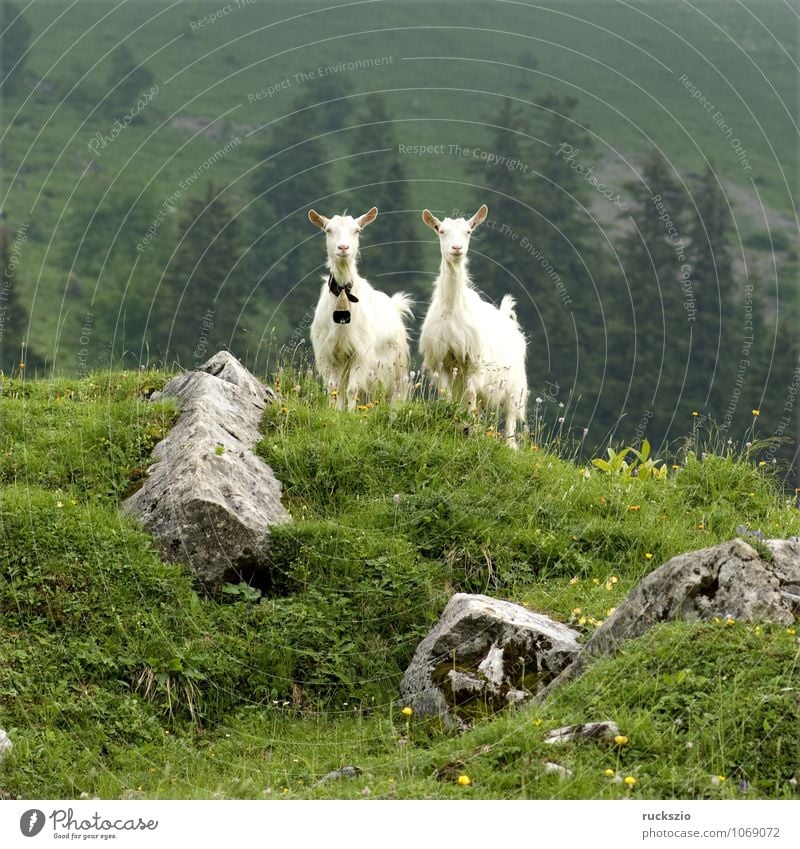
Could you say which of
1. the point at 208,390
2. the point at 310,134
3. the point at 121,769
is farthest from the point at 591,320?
the point at 121,769

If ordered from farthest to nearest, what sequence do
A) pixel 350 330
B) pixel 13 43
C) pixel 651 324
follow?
1. pixel 13 43
2. pixel 651 324
3. pixel 350 330

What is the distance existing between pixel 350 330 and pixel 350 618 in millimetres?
6951

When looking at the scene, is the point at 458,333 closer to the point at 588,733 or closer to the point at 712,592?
the point at 712,592

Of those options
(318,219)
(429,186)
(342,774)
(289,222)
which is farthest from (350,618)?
(429,186)

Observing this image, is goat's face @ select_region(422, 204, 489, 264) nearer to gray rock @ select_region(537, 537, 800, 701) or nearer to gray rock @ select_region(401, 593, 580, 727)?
gray rock @ select_region(401, 593, 580, 727)

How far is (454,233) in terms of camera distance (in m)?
16.9

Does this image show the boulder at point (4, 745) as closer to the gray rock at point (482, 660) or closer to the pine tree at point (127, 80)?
the gray rock at point (482, 660)

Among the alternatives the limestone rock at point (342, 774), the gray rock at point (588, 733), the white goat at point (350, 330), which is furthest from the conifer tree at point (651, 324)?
the gray rock at point (588, 733)

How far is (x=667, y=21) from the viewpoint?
366 ft

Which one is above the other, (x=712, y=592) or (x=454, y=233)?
(x=454, y=233)

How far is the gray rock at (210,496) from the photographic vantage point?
37.5 feet

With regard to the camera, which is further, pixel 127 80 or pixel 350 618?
pixel 127 80

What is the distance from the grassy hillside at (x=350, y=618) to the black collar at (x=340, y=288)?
7.52 ft

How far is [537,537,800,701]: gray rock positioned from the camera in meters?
9.09
